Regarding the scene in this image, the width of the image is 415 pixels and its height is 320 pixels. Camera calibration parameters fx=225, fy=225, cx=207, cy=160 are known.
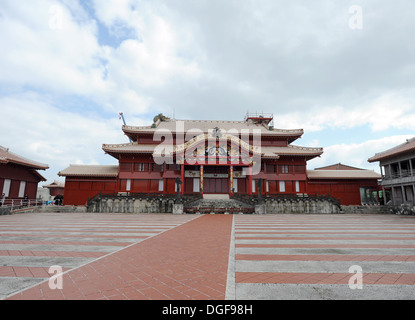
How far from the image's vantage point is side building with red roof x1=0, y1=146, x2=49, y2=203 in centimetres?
2325

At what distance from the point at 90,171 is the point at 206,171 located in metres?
15.0

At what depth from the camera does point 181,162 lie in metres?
26.2

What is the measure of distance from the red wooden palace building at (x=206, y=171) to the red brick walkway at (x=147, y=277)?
2089 cm

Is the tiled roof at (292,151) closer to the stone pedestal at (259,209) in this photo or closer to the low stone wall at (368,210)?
the low stone wall at (368,210)

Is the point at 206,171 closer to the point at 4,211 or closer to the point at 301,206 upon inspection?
the point at 301,206

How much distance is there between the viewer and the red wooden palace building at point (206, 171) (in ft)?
87.6

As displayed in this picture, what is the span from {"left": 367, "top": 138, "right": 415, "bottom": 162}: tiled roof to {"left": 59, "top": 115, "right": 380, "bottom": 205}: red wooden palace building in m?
2.71

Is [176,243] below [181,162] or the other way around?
below

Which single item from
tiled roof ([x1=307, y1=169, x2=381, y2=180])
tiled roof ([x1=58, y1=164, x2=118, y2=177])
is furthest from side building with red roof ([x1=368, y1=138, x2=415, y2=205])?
tiled roof ([x1=58, y1=164, x2=118, y2=177])

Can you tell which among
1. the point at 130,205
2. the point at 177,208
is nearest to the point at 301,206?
the point at 177,208
